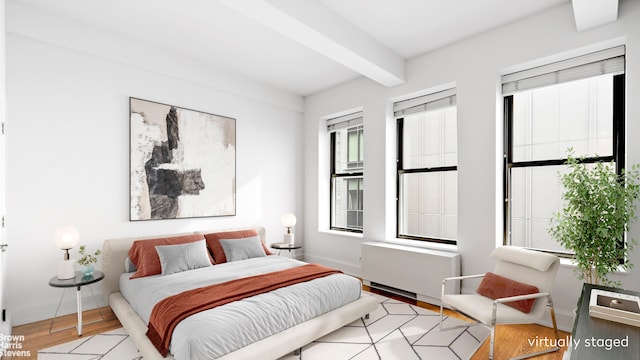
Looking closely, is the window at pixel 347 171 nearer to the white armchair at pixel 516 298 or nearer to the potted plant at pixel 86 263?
the white armchair at pixel 516 298

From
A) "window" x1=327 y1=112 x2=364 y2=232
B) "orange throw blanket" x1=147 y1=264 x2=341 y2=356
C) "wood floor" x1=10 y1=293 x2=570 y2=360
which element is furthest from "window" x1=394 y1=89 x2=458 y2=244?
"orange throw blanket" x1=147 y1=264 x2=341 y2=356

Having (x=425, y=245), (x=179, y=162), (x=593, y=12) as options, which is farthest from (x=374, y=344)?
(x=593, y=12)

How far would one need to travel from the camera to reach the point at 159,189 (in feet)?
13.0

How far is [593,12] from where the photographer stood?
2654 mm

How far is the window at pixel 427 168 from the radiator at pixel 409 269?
53 centimetres

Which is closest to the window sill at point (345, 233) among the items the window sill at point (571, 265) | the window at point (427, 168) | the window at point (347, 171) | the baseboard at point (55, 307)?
the window at point (347, 171)

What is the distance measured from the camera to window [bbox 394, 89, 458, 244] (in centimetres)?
418

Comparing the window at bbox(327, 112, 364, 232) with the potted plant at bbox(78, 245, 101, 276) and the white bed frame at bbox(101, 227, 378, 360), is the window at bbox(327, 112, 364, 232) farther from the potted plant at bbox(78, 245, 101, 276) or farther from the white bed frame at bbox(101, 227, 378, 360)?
the potted plant at bbox(78, 245, 101, 276)

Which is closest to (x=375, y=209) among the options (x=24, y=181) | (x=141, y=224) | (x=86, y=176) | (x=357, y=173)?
(x=357, y=173)

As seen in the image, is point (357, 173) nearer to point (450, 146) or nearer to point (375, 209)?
point (375, 209)

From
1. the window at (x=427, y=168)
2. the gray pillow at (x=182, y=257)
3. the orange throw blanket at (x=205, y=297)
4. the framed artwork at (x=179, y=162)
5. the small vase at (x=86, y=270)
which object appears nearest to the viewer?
the orange throw blanket at (x=205, y=297)

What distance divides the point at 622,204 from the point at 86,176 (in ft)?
16.2

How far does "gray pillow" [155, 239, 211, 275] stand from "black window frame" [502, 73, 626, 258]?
11.2 ft

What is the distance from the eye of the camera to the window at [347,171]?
5.20m
